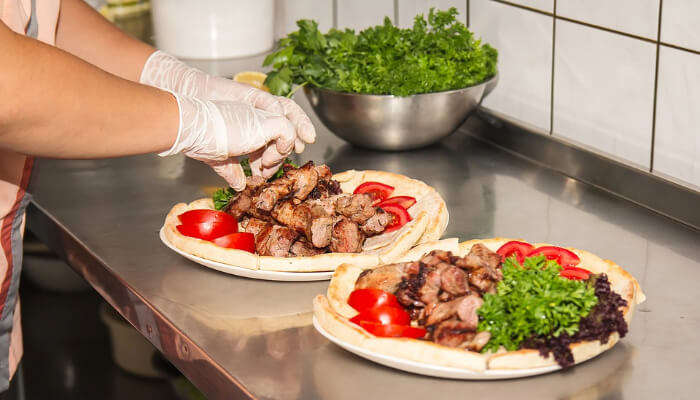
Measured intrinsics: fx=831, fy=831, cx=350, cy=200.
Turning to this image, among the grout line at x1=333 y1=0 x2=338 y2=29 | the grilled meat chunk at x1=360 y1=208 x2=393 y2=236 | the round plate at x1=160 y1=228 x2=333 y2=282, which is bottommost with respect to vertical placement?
the round plate at x1=160 y1=228 x2=333 y2=282

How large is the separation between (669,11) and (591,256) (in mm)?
609

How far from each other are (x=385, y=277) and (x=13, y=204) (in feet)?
3.02

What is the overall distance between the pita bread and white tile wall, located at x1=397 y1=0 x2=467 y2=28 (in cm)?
79

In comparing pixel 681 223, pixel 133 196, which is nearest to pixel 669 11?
pixel 681 223

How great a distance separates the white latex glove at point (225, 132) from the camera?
151cm

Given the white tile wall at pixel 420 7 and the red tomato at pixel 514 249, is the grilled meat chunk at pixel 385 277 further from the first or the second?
the white tile wall at pixel 420 7

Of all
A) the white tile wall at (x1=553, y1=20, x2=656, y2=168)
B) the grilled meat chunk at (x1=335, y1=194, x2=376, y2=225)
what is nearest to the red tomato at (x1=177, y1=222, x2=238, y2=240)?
the grilled meat chunk at (x1=335, y1=194, x2=376, y2=225)

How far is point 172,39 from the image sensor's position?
10.2 feet

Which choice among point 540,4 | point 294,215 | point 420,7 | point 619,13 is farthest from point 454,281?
point 420,7

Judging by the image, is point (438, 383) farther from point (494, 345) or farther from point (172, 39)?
point (172, 39)

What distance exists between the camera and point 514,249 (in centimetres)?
144

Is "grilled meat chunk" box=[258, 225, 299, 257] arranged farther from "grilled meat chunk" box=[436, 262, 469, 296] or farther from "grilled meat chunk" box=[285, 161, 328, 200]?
"grilled meat chunk" box=[436, 262, 469, 296]

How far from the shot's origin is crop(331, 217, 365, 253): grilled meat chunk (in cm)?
151

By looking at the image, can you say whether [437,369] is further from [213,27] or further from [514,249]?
[213,27]
